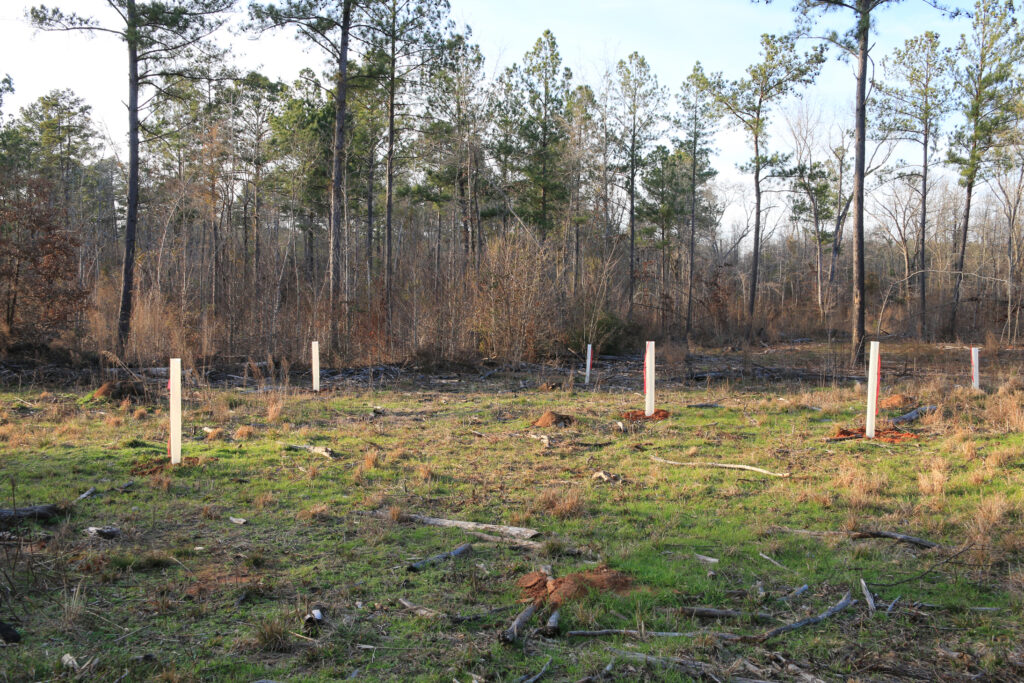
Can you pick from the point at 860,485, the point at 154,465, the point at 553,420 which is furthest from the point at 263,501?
the point at 860,485

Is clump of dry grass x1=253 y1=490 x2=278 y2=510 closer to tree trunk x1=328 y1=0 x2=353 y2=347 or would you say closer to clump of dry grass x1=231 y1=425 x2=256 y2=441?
clump of dry grass x1=231 y1=425 x2=256 y2=441

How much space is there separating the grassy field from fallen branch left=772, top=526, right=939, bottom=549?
52mm

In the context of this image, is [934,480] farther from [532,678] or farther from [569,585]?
[532,678]

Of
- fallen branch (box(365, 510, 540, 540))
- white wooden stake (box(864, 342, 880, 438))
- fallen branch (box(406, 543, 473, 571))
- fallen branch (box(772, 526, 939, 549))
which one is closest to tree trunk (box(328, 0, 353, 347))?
fallen branch (box(365, 510, 540, 540))

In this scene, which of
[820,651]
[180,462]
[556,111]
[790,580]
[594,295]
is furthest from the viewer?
[556,111]

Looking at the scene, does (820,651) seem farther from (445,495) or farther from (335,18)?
(335,18)

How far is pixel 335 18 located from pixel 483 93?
7.90 meters

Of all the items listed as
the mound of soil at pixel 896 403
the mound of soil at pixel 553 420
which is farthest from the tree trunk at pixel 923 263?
the mound of soil at pixel 553 420

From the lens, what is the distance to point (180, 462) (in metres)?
7.09

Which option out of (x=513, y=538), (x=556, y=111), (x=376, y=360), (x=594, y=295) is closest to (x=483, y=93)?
(x=556, y=111)

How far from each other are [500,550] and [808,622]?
208cm

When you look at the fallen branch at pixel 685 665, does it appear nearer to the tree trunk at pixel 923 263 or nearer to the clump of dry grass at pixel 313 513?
the clump of dry grass at pixel 313 513

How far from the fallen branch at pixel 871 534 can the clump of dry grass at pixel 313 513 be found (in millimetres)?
3710

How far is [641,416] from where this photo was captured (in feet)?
33.9
